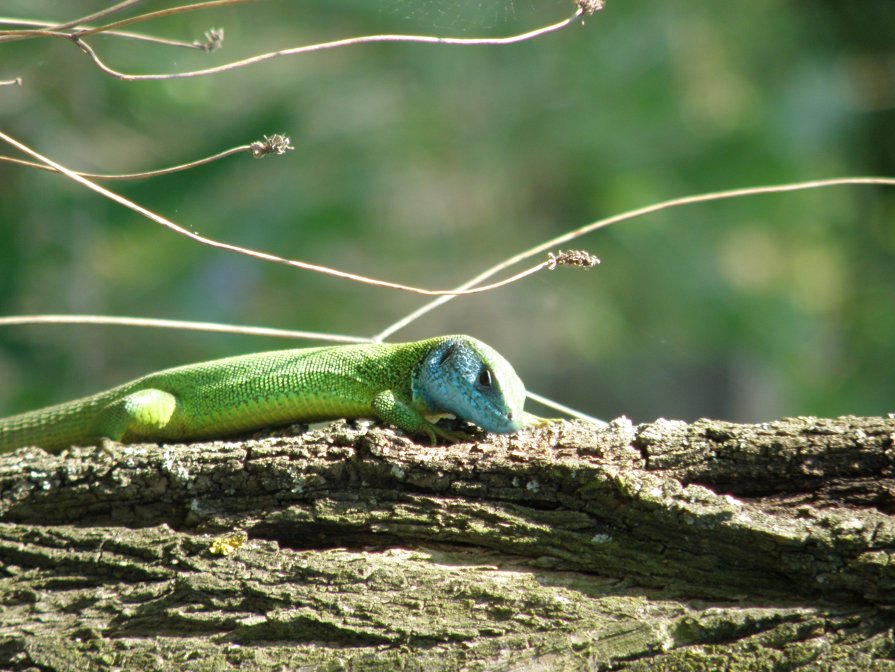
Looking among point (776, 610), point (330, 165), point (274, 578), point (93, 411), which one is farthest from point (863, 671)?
point (330, 165)

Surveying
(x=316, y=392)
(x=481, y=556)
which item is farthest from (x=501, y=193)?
(x=481, y=556)

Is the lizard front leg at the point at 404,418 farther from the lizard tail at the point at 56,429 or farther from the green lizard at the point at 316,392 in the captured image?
the lizard tail at the point at 56,429

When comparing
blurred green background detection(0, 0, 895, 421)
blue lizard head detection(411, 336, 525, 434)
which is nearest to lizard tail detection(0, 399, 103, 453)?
blue lizard head detection(411, 336, 525, 434)

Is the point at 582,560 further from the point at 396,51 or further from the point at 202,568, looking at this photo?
the point at 396,51

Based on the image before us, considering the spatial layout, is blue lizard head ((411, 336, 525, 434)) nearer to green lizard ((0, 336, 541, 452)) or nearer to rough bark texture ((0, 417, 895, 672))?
green lizard ((0, 336, 541, 452))

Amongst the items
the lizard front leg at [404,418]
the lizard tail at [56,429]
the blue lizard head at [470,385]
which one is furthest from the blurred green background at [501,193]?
the lizard front leg at [404,418]

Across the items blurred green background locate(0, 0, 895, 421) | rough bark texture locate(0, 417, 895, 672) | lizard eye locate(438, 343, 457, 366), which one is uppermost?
blurred green background locate(0, 0, 895, 421)
